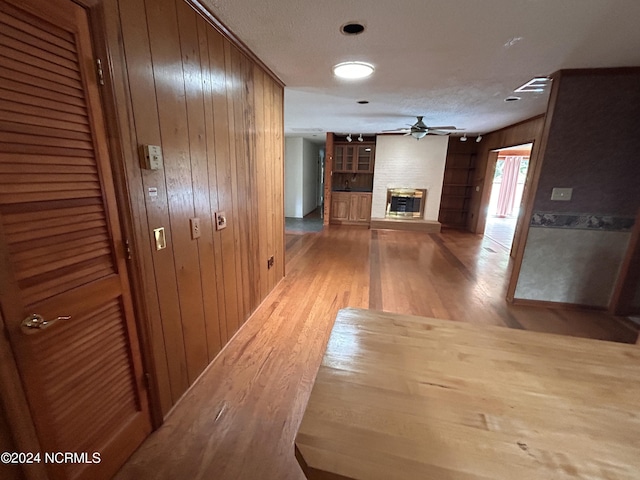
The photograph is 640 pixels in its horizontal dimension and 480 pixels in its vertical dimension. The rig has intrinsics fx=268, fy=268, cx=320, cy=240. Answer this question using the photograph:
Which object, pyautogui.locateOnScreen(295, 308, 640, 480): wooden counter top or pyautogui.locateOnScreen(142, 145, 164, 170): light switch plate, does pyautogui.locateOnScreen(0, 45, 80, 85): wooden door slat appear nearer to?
pyautogui.locateOnScreen(142, 145, 164, 170): light switch plate

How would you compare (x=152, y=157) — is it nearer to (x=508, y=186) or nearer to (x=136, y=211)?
(x=136, y=211)

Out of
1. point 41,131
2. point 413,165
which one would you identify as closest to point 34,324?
point 41,131

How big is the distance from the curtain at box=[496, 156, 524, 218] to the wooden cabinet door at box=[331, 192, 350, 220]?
555 cm

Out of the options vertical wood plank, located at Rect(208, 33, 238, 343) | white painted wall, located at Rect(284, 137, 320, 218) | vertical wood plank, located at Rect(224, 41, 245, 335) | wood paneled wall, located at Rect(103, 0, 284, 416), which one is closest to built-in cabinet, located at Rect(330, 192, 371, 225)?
white painted wall, located at Rect(284, 137, 320, 218)

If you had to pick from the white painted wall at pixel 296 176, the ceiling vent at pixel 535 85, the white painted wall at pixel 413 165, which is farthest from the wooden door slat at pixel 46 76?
the white painted wall at pixel 296 176

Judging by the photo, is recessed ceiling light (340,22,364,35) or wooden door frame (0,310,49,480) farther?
recessed ceiling light (340,22,364,35)

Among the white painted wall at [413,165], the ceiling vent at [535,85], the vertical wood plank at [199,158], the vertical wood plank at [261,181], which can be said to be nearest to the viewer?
the vertical wood plank at [199,158]

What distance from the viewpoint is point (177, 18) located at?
1445mm

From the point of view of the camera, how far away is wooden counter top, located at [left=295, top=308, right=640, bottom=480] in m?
0.55

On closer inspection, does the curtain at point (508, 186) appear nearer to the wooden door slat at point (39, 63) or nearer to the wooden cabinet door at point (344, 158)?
the wooden cabinet door at point (344, 158)

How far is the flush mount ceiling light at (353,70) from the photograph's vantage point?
232 cm

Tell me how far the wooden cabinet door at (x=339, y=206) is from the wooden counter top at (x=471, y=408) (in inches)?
255

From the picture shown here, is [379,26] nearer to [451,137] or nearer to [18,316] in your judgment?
[18,316]

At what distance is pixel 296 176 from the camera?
7902mm
